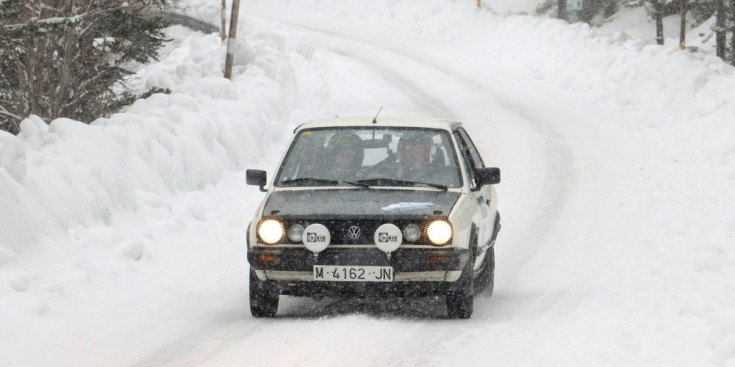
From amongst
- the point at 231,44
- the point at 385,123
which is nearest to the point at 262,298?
the point at 385,123

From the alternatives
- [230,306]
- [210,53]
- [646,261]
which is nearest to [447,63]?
[210,53]

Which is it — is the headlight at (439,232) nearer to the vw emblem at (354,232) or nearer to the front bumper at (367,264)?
the front bumper at (367,264)

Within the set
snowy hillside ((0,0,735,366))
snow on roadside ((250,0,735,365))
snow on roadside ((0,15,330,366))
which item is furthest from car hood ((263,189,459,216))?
snow on roadside ((250,0,735,365))

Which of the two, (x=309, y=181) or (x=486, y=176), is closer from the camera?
(x=309, y=181)

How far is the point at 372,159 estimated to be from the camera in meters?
8.59

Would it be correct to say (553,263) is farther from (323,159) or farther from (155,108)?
(155,108)

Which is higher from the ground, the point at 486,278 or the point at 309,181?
the point at 309,181

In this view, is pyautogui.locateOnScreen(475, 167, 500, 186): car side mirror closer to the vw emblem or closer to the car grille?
the car grille

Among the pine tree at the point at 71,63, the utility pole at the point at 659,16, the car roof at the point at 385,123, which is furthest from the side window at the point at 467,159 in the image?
the utility pole at the point at 659,16

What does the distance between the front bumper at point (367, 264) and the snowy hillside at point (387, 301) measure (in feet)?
0.77

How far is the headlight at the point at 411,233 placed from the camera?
7.56 metres

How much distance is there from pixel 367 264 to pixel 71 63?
1186cm

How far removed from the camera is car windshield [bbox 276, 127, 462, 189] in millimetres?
8453

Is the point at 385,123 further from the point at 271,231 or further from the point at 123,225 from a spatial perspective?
the point at 123,225
